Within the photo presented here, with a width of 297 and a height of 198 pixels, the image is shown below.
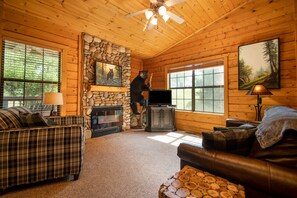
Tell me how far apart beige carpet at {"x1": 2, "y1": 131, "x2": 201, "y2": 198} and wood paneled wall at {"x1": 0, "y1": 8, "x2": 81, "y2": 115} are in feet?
4.17

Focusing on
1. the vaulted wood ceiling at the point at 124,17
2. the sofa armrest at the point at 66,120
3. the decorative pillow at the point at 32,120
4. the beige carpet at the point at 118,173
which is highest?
the vaulted wood ceiling at the point at 124,17

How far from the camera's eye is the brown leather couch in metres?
0.94

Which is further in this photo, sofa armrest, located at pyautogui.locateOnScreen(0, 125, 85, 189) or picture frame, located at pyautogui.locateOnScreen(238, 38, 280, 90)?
picture frame, located at pyautogui.locateOnScreen(238, 38, 280, 90)

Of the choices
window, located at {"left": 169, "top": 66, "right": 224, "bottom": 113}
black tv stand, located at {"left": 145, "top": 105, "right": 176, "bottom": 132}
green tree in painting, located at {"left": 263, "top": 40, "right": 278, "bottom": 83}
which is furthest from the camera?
black tv stand, located at {"left": 145, "top": 105, "right": 176, "bottom": 132}

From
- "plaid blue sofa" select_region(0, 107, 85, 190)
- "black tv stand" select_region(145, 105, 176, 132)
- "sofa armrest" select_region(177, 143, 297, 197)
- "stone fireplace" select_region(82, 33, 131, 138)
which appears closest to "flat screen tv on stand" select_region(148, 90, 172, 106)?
"black tv stand" select_region(145, 105, 176, 132)

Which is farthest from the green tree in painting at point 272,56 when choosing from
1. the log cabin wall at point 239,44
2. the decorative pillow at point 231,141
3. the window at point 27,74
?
the window at point 27,74

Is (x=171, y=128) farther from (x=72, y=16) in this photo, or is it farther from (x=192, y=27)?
(x=72, y=16)

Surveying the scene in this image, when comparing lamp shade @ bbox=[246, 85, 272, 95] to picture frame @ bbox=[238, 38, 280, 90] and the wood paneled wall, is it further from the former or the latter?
the wood paneled wall

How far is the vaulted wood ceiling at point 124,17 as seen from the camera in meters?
3.10

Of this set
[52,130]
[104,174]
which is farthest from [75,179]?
[52,130]

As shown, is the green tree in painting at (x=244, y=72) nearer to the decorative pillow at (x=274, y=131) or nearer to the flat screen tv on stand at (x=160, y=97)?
the flat screen tv on stand at (x=160, y=97)

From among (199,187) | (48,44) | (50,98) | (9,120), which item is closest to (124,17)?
(48,44)

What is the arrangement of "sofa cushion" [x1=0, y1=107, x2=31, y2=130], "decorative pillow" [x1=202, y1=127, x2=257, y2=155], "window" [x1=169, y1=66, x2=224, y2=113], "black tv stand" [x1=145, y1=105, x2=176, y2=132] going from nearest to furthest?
"decorative pillow" [x1=202, y1=127, x2=257, y2=155] < "sofa cushion" [x1=0, y1=107, x2=31, y2=130] < "window" [x1=169, y1=66, x2=224, y2=113] < "black tv stand" [x1=145, y1=105, x2=176, y2=132]

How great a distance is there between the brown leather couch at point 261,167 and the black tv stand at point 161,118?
3.60 meters
